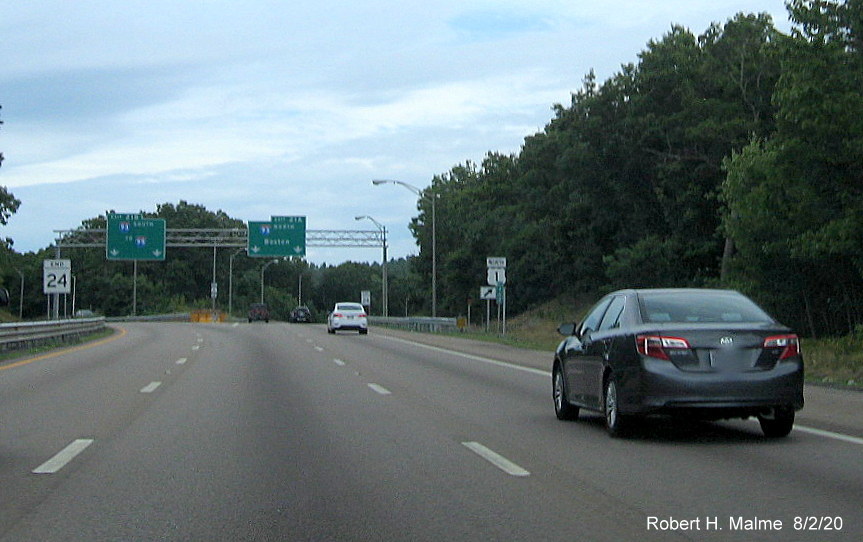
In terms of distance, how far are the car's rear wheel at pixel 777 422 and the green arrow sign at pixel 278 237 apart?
61862 mm

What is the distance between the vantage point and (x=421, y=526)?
768 cm

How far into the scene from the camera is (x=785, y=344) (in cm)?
1172

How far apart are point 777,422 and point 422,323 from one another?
47813 millimetres

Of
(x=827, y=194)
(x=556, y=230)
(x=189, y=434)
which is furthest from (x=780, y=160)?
(x=556, y=230)

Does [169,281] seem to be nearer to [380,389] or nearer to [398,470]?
[380,389]

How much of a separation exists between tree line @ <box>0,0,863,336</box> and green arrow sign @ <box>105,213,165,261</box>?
942 cm

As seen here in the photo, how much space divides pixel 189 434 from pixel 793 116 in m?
27.4

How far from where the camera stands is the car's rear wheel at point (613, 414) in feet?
39.9

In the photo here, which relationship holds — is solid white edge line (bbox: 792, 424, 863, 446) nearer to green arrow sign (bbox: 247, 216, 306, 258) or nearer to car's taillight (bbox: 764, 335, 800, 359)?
car's taillight (bbox: 764, 335, 800, 359)

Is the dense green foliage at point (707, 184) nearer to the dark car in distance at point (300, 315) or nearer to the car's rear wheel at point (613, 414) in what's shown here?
the dark car in distance at point (300, 315)

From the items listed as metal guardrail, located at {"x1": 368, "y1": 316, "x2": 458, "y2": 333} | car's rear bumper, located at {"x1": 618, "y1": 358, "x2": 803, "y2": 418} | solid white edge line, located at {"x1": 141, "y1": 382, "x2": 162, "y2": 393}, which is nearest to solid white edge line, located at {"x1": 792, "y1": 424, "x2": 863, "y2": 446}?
car's rear bumper, located at {"x1": 618, "y1": 358, "x2": 803, "y2": 418}

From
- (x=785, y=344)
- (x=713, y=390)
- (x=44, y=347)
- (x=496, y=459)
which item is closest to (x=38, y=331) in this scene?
(x=44, y=347)

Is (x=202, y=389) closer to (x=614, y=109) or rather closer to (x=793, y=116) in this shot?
(x=793, y=116)

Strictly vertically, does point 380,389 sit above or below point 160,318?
below
